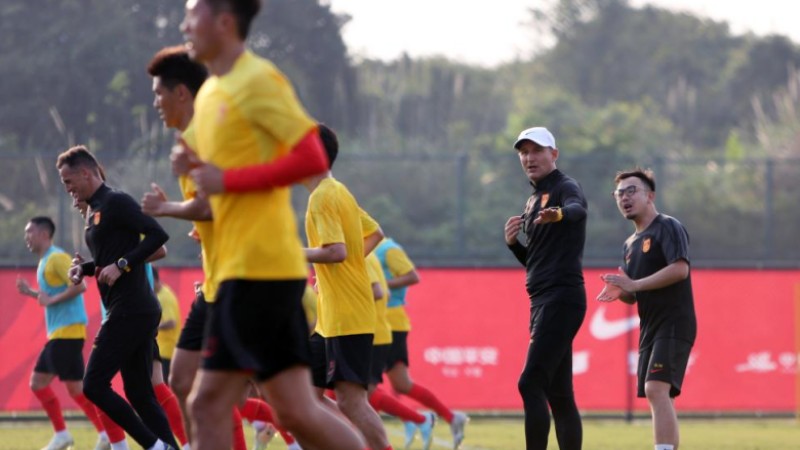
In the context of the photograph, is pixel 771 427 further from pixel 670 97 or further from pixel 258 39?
pixel 670 97

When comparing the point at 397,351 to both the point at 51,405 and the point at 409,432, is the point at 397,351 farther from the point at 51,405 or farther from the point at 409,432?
the point at 51,405

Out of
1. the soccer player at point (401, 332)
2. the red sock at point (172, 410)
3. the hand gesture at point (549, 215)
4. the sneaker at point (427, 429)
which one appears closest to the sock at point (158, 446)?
the red sock at point (172, 410)

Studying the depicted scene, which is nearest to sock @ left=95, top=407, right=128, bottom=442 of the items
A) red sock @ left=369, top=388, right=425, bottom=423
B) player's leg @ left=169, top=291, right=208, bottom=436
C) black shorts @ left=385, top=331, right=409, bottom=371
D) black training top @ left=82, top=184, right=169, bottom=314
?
black training top @ left=82, top=184, right=169, bottom=314

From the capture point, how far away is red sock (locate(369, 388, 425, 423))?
46.7 ft

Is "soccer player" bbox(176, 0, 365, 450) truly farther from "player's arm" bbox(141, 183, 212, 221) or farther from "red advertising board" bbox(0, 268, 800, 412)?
"red advertising board" bbox(0, 268, 800, 412)

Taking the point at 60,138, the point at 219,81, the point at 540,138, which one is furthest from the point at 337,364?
the point at 60,138

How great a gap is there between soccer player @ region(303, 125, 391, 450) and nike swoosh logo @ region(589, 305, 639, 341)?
30.6 ft

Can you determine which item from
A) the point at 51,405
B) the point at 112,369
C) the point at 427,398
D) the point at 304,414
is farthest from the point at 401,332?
the point at 304,414

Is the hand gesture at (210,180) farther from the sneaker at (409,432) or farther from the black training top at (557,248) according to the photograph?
the sneaker at (409,432)

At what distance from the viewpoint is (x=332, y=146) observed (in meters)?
9.59

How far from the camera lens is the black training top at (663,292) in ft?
33.7

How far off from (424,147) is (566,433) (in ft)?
103

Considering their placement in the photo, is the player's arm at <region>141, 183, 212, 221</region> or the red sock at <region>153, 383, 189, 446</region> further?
the red sock at <region>153, 383, 189, 446</region>

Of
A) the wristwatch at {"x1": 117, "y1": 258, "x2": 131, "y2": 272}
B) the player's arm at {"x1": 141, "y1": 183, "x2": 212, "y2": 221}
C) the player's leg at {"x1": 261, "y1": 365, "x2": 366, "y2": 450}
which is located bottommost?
the player's leg at {"x1": 261, "y1": 365, "x2": 366, "y2": 450}
